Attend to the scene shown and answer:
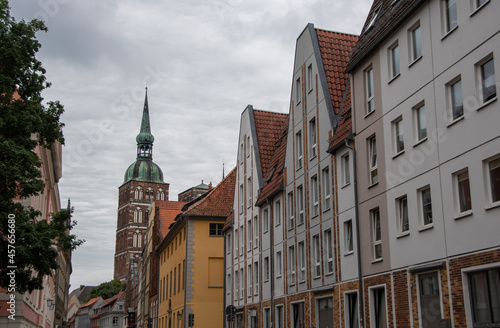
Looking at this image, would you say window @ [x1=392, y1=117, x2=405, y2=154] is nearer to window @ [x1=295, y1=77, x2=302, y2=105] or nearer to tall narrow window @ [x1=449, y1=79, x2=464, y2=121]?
tall narrow window @ [x1=449, y1=79, x2=464, y2=121]

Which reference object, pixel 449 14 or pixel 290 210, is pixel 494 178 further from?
pixel 290 210

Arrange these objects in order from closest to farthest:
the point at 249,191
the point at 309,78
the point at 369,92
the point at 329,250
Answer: the point at 369,92
the point at 329,250
the point at 309,78
the point at 249,191

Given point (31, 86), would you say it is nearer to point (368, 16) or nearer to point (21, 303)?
point (21, 303)

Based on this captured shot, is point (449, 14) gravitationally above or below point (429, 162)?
above

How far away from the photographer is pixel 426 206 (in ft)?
65.1

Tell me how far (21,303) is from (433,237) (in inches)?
668

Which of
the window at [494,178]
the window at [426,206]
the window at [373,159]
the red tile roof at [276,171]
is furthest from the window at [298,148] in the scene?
the window at [494,178]

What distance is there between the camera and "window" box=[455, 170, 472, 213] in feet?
57.9

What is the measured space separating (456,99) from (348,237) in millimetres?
8854

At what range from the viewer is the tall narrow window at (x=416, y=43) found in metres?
21.0

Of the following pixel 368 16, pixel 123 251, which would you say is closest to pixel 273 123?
pixel 368 16

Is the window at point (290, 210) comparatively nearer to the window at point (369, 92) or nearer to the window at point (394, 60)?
the window at point (369, 92)

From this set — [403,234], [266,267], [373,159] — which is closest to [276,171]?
[266,267]

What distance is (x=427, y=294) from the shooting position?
19.2 m
